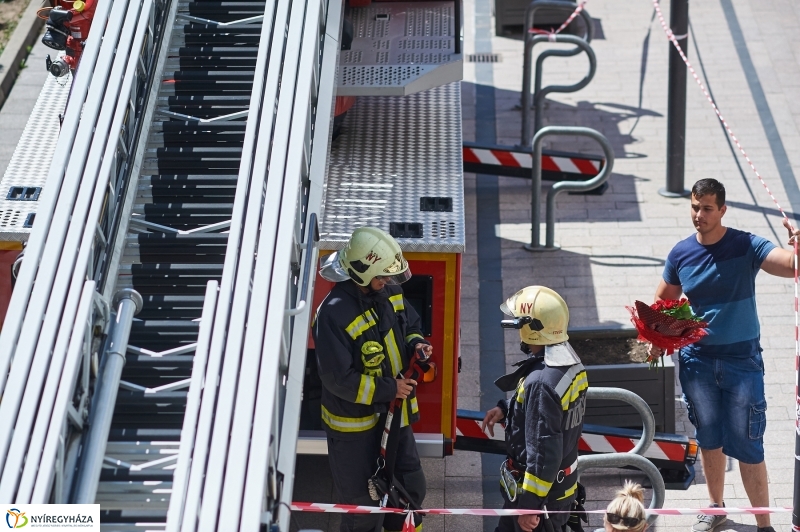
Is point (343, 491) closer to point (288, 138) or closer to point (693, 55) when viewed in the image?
point (288, 138)

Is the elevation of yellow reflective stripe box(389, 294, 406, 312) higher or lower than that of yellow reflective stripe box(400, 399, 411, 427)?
higher

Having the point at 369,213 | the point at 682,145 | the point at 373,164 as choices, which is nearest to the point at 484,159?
the point at 682,145

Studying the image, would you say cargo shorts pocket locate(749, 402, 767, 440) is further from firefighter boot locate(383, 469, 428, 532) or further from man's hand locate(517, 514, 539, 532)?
firefighter boot locate(383, 469, 428, 532)

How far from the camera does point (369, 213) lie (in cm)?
643

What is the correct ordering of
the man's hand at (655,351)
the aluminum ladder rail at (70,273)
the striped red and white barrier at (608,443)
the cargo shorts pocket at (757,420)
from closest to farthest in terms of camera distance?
the aluminum ladder rail at (70,273) → the cargo shorts pocket at (757,420) → the man's hand at (655,351) → the striped red and white barrier at (608,443)

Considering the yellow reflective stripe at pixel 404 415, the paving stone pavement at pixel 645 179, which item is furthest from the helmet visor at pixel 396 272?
the paving stone pavement at pixel 645 179

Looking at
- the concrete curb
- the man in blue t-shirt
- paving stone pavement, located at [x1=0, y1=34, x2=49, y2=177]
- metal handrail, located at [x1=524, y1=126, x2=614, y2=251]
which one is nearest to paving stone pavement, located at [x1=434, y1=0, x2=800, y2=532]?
metal handrail, located at [x1=524, y1=126, x2=614, y2=251]

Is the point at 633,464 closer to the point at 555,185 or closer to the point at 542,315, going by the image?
the point at 542,315

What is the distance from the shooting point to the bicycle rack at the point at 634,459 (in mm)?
5875

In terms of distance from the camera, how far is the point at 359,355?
5.34 meters

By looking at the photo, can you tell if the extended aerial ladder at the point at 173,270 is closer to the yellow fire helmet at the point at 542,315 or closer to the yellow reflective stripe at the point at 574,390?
the yellow fire helmet at the point at 542,315

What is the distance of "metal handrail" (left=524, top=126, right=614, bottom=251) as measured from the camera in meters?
8.56

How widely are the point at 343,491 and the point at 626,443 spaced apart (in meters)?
1.87

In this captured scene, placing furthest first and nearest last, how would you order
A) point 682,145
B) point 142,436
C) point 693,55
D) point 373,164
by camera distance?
point 693,55 → point 682,145 → point 373,164 → point 142,436
